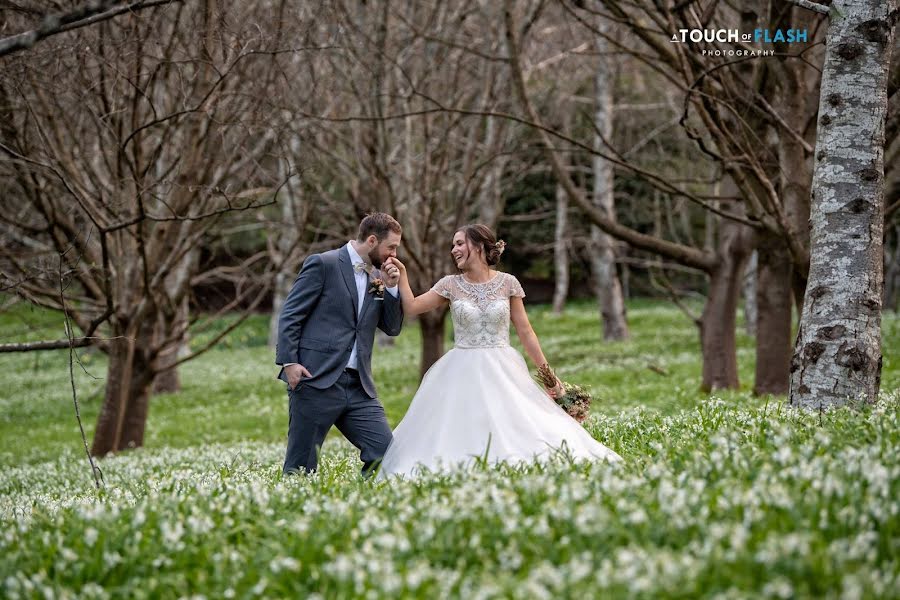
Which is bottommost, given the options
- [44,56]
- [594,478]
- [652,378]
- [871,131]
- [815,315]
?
[652,378]

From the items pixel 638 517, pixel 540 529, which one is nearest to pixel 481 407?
pixel 540 529

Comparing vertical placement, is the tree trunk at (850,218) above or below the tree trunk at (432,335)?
above

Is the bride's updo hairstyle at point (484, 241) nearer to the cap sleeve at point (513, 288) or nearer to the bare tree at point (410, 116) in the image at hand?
the cap sleeve at point (513, 288)

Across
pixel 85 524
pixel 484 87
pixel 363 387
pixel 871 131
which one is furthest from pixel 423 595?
pixel 484 87

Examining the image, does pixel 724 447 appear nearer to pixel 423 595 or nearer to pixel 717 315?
pixel 423 595

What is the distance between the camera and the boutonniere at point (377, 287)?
7621mm

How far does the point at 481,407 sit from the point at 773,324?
298 inches

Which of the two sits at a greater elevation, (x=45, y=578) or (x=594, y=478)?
(x=594, y=478)

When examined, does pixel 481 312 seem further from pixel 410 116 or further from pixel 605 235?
pixel 605 235

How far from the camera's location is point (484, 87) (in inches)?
658

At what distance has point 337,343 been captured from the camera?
7531 mm

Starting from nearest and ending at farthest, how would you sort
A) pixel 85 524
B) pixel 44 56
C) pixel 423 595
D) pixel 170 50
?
pixel 423 595, pixel 85 524, pixel 44 56, pixel 170 50

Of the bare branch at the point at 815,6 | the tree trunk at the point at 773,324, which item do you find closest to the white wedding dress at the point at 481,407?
the bare branch at the point at 815,6

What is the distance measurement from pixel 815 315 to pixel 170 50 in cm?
809
